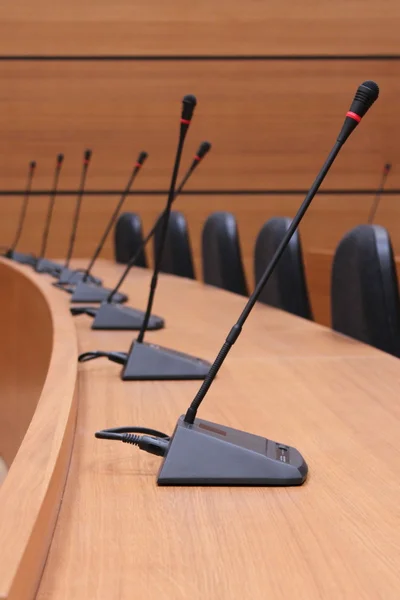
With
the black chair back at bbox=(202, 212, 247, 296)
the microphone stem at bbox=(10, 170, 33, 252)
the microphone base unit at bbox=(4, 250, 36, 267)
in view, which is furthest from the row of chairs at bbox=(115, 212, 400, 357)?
the microphone stem at bbox=(10, 170, 33, 252)

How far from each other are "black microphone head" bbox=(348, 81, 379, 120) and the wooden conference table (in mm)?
233

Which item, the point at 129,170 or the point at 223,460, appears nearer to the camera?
the point at 223,460

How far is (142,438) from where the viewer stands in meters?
0.55

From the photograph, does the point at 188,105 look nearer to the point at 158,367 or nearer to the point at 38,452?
the point at 158,367

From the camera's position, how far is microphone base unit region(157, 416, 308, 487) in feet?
1.69

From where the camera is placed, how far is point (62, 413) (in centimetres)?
57

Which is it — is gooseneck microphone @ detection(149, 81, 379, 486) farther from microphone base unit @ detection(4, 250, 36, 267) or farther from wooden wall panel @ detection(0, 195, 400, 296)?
wooden wall panel @ detection(0, 195, 400, 296)

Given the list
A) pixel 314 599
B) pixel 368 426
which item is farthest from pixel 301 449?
pixel 314 599
